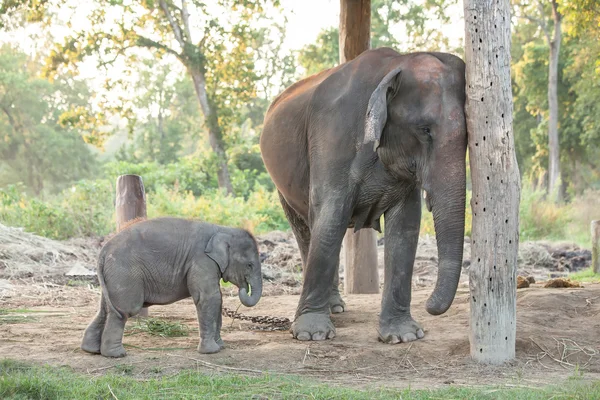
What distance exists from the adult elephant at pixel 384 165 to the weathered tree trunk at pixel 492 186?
0.64ft

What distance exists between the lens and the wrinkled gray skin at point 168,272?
5871 millimetres

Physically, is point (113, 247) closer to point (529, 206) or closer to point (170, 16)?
point (529, 206)

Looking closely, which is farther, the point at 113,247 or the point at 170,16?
the point at 170,16

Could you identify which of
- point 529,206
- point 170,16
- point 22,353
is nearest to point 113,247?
point 22,353

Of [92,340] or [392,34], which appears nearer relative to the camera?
[92,340]

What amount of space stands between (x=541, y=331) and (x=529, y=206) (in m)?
13.7

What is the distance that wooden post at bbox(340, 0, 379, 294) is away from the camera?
9539 millimetres

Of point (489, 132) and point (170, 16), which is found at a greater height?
point (170, 16)

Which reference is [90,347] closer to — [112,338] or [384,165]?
[112,338]

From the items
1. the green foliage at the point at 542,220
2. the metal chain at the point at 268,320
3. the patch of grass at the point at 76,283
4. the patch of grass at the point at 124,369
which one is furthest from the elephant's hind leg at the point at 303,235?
the green foliage at the point at 542,220

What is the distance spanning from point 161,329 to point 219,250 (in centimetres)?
135

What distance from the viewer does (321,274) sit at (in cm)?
690

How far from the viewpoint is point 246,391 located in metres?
4.77

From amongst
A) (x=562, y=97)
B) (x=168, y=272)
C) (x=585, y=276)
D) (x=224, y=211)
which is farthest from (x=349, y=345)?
(x=562, y=97)
